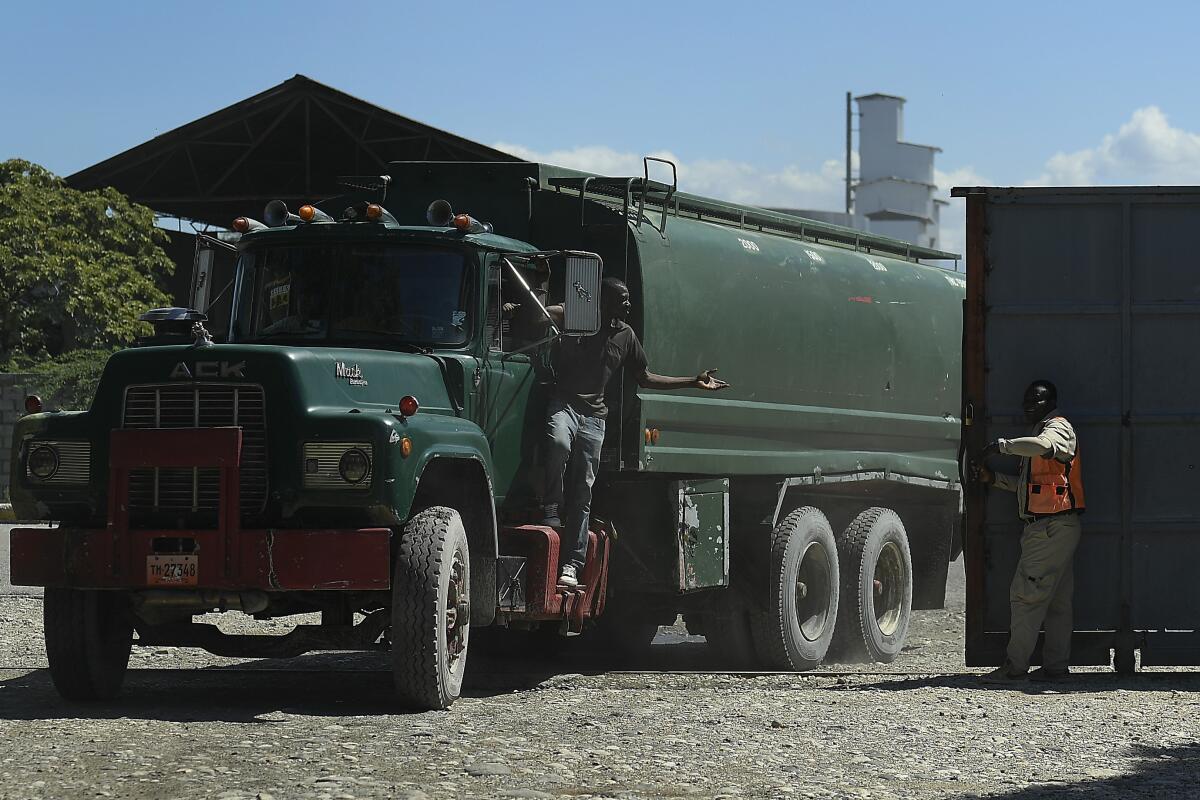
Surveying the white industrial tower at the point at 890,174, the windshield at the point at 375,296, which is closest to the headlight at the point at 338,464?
the windshield at the point at 375,296

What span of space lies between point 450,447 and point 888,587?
22.2 feet

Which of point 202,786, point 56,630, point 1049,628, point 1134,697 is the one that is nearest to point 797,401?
point 1049,628

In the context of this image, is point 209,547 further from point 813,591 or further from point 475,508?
point 813,591

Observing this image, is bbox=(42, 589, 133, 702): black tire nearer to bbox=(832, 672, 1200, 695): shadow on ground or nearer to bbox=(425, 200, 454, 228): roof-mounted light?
bbox=(425, 200, 454, 228): roof-mounted light

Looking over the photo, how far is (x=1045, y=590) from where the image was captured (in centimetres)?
1133

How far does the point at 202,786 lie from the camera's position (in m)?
7.40

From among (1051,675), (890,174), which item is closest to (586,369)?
(1051,675)

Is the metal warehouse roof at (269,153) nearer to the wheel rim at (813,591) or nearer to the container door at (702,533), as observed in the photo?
the wheel rim at (813,591)

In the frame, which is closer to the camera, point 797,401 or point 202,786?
point 202,786

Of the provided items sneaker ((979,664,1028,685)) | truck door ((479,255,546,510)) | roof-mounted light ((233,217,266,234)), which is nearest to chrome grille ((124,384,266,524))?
truck door ((479,255,546,510))

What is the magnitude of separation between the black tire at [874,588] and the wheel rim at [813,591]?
1.36ft

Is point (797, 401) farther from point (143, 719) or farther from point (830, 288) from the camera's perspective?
point (143, 719)

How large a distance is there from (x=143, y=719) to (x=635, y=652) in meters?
5.92

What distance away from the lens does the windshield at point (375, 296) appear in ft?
Answer: 33.7
